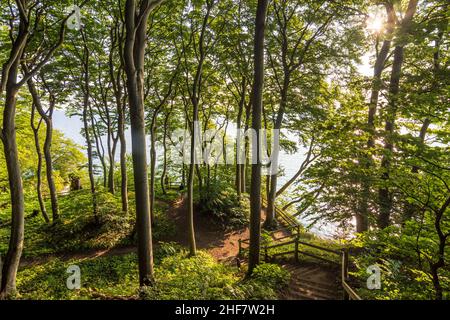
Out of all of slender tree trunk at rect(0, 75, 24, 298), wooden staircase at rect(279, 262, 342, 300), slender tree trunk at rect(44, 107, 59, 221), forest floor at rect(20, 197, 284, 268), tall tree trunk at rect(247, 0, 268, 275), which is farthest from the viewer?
slender tree trunk at rect(44, 107, 59, 221)

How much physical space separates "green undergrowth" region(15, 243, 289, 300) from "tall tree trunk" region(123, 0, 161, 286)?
0.77m

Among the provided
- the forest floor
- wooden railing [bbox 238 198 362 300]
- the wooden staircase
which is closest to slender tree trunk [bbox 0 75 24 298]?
the forest floor

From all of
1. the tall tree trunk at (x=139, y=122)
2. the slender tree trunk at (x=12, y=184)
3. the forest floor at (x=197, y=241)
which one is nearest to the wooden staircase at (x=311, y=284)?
the tall tree trunk at (x=139, y=122)

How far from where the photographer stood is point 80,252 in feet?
37.7

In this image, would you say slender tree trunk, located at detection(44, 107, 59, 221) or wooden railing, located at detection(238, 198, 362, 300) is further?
slender tree trunk, located at detection(44, 107, 59, 221)

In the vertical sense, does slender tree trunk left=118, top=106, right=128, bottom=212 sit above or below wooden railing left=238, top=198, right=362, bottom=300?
above

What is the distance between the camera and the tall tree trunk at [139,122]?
18.5ft

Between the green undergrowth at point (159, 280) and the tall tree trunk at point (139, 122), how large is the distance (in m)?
0.77

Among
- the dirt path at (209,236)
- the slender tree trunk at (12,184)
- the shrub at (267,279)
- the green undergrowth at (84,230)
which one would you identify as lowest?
the dirt path at (209,236)

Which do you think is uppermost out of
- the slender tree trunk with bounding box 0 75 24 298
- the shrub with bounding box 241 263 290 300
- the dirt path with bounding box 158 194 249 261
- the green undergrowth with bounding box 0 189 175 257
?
the slender tree trunk with bounding box 0 75 24 298

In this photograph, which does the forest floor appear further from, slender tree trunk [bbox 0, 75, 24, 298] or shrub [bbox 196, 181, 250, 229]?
slender tree trunk [bbox 0, 75, 24, 298]

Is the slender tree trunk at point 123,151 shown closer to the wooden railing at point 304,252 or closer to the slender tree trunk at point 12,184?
the slender tree trunk at point 12,184

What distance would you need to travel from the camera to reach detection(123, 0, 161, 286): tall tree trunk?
5.62 m

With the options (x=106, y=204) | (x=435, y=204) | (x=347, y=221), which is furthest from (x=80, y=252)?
(x=435, y=204)
